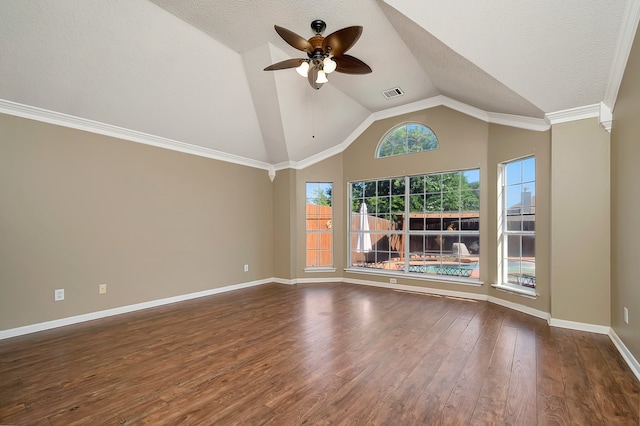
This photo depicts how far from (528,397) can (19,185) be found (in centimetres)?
516

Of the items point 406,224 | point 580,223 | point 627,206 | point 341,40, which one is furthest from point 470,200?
point 341,40

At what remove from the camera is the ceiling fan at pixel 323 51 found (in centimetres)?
254

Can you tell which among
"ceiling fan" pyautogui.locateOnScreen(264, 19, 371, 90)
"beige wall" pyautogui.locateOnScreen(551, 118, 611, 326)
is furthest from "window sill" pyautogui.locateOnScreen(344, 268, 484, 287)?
"ceiling fan" pyautogui.locateOnScreen(264, 19, 371, 90)

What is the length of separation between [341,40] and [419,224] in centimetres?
370

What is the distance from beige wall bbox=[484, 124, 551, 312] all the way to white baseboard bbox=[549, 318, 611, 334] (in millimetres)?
233

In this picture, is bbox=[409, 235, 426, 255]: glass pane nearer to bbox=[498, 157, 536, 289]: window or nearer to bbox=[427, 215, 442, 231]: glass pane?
bbox=[427, 215, 442, 231]: glass pane

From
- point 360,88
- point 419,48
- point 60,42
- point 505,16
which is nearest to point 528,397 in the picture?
point 505,16

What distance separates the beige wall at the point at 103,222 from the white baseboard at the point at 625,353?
5.19 metres

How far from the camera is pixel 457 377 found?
2266mm

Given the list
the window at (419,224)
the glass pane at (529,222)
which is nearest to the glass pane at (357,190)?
the window at (419,224)

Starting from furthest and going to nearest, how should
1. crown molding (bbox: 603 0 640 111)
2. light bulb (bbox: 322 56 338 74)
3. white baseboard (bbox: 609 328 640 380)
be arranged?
light bulb (bbox: 322 56 338 74) → white baseboard (bbox: 609 328 640 380) → crown molding (bbox: 603 0 640 111)

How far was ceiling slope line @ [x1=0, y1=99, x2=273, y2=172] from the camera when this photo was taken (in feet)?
10.5

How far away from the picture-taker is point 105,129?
3.84 meters

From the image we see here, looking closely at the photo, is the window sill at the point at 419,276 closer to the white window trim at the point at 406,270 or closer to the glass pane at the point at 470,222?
the white window trim at the point at 406,270
